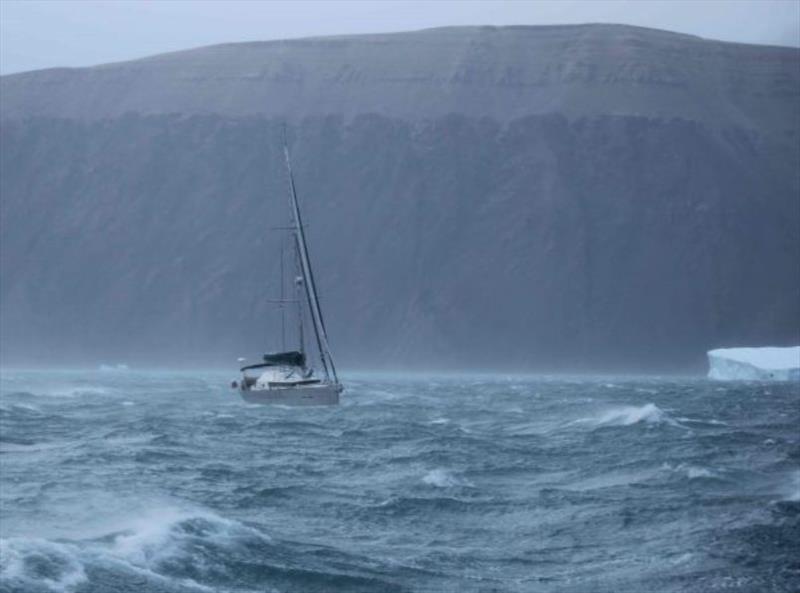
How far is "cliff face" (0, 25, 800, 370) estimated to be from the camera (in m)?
116

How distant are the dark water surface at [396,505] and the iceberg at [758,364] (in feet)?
147

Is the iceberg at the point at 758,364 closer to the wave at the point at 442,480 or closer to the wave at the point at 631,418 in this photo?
the wave at the point at 631,418

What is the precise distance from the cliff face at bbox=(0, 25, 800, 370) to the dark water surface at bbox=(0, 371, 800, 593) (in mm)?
78212

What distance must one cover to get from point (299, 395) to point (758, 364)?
40724mm

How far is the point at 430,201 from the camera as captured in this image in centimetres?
12425

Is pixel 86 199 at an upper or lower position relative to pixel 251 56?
lower

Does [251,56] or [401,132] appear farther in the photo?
[251,56]

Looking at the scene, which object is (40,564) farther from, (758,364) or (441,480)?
(758,364)

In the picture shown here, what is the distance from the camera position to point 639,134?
125562 mm

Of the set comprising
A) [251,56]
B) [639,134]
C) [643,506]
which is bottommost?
[643,506]

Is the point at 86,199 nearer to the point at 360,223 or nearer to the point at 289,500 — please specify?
the point at 360,223

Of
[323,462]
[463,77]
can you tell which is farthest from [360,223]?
[323,462]

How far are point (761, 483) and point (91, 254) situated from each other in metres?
105

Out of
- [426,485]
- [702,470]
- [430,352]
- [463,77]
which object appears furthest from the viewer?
[463,77]
